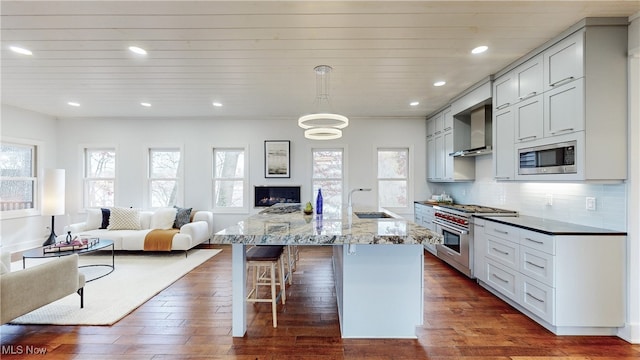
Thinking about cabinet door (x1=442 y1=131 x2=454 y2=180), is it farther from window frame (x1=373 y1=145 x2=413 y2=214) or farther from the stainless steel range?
window frame (x1=373 y1=145 x2=413 y2=214)

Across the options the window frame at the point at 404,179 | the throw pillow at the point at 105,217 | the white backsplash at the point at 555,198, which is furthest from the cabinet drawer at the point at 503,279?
the throw pillow at the point at 105,217

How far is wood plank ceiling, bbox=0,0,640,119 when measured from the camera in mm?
2100

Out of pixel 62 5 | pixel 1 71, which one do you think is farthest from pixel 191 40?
pixel 1 71

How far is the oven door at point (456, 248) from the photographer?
11.8ft

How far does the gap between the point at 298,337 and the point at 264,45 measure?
8.69 ft

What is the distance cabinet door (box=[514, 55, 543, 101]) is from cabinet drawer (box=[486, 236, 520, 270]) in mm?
1543

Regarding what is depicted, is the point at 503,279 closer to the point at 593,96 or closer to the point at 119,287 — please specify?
the point at 593,96

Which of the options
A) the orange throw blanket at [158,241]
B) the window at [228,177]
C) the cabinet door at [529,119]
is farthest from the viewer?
the window at [228,177]

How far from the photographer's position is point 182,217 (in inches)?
201

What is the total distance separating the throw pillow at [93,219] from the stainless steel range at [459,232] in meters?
5.79

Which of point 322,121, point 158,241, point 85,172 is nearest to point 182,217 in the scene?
point 158,241

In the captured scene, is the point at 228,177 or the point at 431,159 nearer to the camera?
the point at 431,159

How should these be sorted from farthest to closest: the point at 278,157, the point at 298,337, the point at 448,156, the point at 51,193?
1. the point at 278,157
2. the point at 448,156
3. the point at 51,193
4. the point at 298,337

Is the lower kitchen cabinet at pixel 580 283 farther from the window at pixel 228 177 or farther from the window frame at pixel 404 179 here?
the window at pixel 228 177
